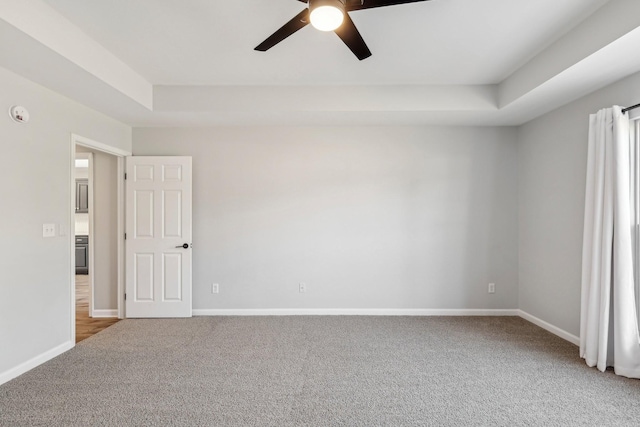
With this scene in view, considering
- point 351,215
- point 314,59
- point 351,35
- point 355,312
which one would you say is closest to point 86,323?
point 355,312

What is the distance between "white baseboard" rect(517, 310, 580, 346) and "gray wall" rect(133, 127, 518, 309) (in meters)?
0.22

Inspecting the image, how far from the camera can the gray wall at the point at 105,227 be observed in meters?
4.45

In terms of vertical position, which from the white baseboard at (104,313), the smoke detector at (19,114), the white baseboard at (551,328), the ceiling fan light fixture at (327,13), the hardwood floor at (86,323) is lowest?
the hardwood floor at (86,323)

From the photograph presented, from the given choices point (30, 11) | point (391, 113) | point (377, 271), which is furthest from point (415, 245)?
point (30, 11)

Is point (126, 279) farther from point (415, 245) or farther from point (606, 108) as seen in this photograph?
point (606, 108)

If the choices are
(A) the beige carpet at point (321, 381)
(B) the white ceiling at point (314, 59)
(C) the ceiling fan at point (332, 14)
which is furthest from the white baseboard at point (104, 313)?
(C) the ceiling fan at point (332, 14)

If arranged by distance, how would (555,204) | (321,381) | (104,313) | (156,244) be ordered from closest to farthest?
1. (321,381)
2. (555,204)
3. (156,244)
4. (104,313)

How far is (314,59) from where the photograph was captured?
316cm

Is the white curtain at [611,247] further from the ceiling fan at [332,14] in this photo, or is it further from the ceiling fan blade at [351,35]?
the ceiling fan at [332,14]

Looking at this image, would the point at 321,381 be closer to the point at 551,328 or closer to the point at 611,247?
the point at 611,247

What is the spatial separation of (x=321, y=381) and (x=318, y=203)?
7.47ft

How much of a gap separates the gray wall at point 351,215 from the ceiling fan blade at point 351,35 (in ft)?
7.17

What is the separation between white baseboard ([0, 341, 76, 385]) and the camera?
106 inches

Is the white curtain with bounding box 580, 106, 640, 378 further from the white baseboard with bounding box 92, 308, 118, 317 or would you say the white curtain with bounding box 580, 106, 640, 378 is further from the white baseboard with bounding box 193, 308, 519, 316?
the white baseboard with bounding box 92, 308, 118, 317
